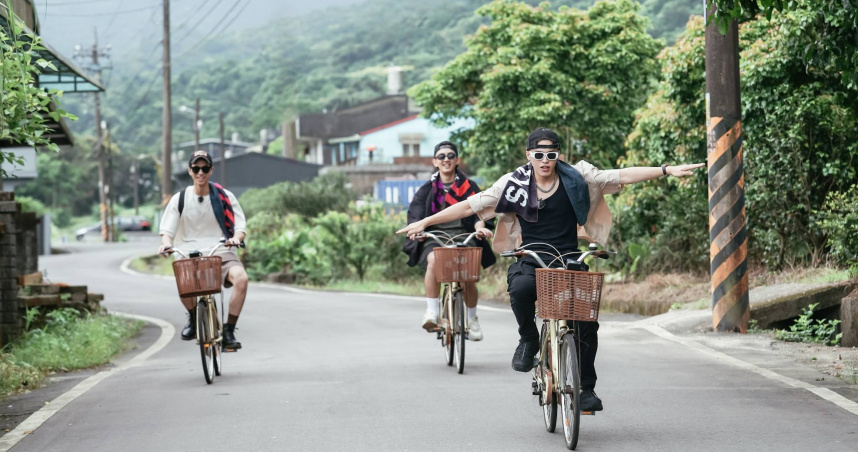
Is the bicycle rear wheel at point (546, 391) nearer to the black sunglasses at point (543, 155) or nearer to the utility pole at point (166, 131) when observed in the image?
the black sunglasses at point (543, 155)

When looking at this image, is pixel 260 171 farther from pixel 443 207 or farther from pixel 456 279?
pixel 456 279

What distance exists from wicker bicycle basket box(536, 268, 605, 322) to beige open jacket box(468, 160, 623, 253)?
0.85 metres

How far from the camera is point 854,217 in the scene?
12.4 meters

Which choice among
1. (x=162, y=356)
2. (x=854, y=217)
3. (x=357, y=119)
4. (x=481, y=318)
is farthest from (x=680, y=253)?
(x=357, y=119)

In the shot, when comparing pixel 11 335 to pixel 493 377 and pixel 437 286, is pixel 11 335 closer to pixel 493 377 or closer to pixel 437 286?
pixel 437 286

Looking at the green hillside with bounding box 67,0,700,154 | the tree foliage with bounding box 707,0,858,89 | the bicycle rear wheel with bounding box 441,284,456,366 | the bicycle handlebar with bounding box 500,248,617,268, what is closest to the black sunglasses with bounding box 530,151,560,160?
the bicycle handlebar with bounding box 500,248,617,268

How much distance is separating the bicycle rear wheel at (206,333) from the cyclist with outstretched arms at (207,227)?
1.31 ft

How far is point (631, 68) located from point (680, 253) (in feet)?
43.0

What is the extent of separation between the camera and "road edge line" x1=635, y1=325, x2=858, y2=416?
7.89 meters

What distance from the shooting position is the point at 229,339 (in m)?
10.6

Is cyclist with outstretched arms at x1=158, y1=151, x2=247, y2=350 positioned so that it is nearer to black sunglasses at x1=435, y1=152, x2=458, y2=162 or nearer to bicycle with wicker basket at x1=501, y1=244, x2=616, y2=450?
black sunglasses at x1=435, y1=152, x2=458, y2=162

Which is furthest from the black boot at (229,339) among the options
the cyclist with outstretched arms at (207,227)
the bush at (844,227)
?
the bush at (844,227)

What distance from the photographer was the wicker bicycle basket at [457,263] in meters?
10.2

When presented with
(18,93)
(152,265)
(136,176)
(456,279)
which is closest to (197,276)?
(456,279)
